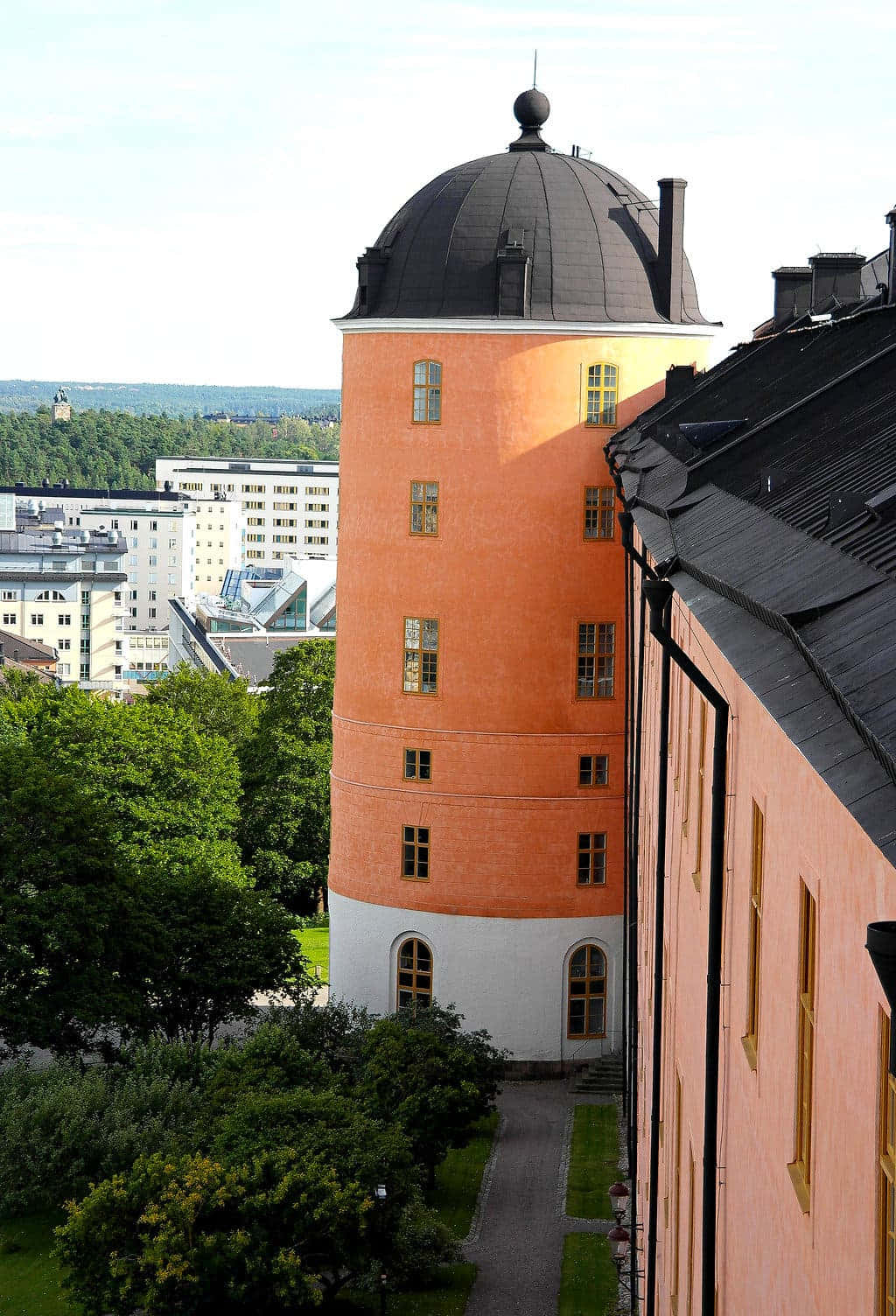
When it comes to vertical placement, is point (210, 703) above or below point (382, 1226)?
above

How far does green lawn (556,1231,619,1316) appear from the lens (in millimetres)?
29266

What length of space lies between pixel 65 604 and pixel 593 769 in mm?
124507

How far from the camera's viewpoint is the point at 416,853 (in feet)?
143

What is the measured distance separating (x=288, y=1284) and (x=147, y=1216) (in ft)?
7.50

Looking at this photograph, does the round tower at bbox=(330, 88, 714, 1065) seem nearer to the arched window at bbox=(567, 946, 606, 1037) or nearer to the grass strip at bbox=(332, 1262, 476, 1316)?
the arched window at bbox=(567, 946, 606, 1037)

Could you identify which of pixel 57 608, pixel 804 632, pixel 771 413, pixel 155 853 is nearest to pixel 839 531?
pixel 804 632

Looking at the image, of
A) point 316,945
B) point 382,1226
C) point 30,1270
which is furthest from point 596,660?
point 316,945

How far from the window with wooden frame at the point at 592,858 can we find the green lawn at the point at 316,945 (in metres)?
19.5

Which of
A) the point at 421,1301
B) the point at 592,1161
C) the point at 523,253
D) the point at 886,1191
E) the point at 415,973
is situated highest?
the point at 523,253

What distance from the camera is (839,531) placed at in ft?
32.3

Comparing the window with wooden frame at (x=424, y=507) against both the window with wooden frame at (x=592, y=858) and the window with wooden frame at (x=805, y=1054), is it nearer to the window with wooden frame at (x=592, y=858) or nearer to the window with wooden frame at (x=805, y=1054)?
the window with wooden frame at (x=592, y=858)

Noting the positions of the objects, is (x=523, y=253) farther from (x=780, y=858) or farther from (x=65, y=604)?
(x=65, y=604)

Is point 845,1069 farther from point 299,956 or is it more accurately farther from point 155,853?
point 155,853

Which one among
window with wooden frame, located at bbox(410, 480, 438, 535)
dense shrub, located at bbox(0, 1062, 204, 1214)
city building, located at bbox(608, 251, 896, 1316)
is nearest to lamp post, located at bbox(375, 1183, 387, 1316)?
dense shrub, located at bbox(0, 1062, 204, 1214)
